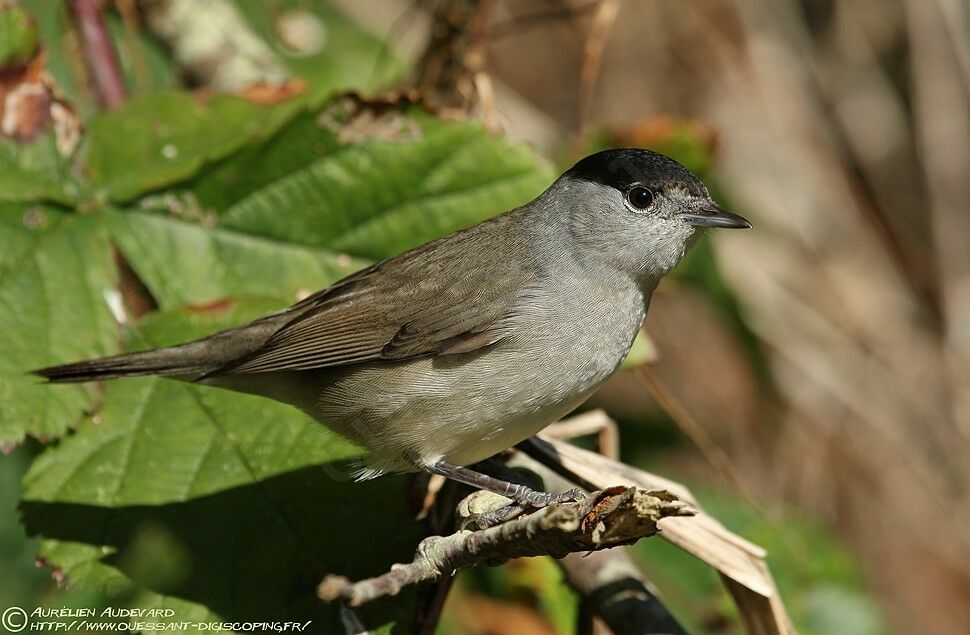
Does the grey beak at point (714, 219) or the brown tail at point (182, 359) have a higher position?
the grey beak at point (714, 219)

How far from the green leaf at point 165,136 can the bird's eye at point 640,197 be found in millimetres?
988

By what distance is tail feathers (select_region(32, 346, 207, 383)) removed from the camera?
2.56 metres

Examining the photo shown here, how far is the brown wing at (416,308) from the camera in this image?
9.31ft

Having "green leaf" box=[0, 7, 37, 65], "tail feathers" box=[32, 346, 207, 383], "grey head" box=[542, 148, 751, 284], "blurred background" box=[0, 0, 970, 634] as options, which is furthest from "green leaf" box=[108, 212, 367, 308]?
"blurred background" box=[0, 0, 970, 634]

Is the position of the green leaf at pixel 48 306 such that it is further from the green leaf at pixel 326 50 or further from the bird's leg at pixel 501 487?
the green leaf at pixel 326 50

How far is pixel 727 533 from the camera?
255 centimetres

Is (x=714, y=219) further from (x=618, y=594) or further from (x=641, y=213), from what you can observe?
(x=618, y=594)

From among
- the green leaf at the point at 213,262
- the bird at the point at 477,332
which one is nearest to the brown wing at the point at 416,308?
the bird at the point at 477,332

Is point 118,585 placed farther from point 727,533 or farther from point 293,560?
point 727,533

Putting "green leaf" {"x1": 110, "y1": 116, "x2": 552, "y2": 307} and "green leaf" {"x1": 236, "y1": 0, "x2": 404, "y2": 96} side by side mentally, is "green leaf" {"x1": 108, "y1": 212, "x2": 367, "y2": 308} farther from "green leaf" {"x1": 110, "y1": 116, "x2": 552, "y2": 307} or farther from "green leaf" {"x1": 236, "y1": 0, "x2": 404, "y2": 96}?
"green leaf" {"x1": 236, "y1": 0, "x2": 404, "y2": 96}

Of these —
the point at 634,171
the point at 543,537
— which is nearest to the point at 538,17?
the point at 634,171

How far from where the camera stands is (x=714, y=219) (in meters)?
2.85

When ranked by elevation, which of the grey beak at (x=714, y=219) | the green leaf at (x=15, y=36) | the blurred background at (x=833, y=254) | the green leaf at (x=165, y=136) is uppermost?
the grey beak at (x=714, y=219)

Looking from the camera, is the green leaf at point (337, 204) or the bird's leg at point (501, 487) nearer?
the bird's leg at point (501, 487)
